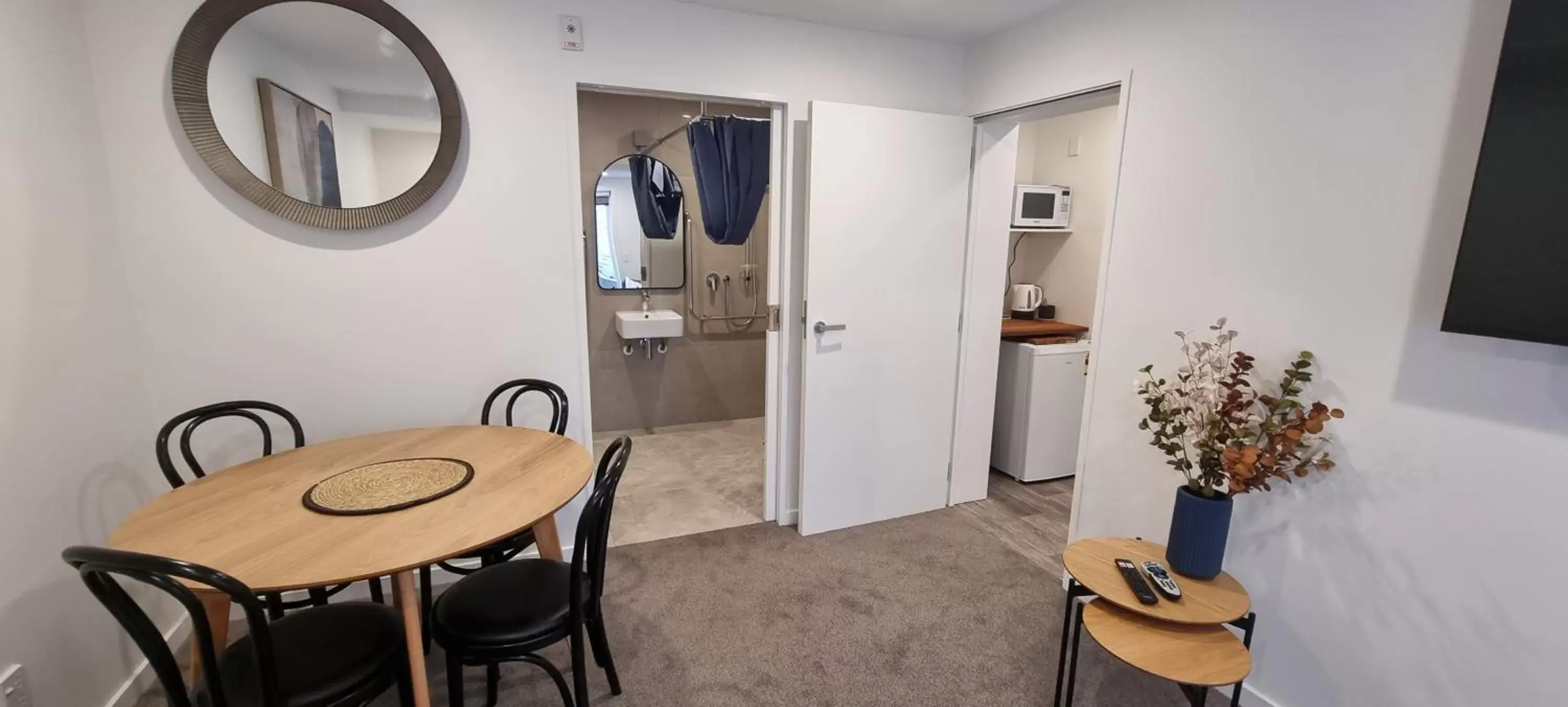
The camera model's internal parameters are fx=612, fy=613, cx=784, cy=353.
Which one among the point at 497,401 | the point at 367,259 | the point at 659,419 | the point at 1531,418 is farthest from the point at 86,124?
the point at 1531,418

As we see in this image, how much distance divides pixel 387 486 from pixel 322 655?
42 cm

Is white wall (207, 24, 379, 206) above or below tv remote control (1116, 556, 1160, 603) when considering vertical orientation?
above

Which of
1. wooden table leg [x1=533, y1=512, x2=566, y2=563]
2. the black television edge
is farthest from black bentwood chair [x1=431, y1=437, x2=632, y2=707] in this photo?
the black television edge

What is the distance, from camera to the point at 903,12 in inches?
97.7

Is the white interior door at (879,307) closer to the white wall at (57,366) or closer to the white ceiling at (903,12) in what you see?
the white ceiling at (903,12)

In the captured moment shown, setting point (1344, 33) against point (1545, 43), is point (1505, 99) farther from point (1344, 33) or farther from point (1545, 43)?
point (1344, 33)

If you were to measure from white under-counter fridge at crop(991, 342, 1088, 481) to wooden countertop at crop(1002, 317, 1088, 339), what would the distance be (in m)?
0.08

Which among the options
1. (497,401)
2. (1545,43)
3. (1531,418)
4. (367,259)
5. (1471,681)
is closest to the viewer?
(1545,43)

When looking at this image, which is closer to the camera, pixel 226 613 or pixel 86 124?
pixel 226 613

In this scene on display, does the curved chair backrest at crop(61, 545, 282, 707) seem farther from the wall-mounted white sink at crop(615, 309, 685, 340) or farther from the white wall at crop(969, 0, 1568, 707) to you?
the wall-mounted white sink at crop(615, 309, 685, 340)

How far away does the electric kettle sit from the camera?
12.5 feet

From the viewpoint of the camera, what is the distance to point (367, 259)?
7.10 feet

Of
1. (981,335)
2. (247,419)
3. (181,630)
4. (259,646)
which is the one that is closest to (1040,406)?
(981,335)

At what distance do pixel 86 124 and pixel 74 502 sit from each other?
1081mm
